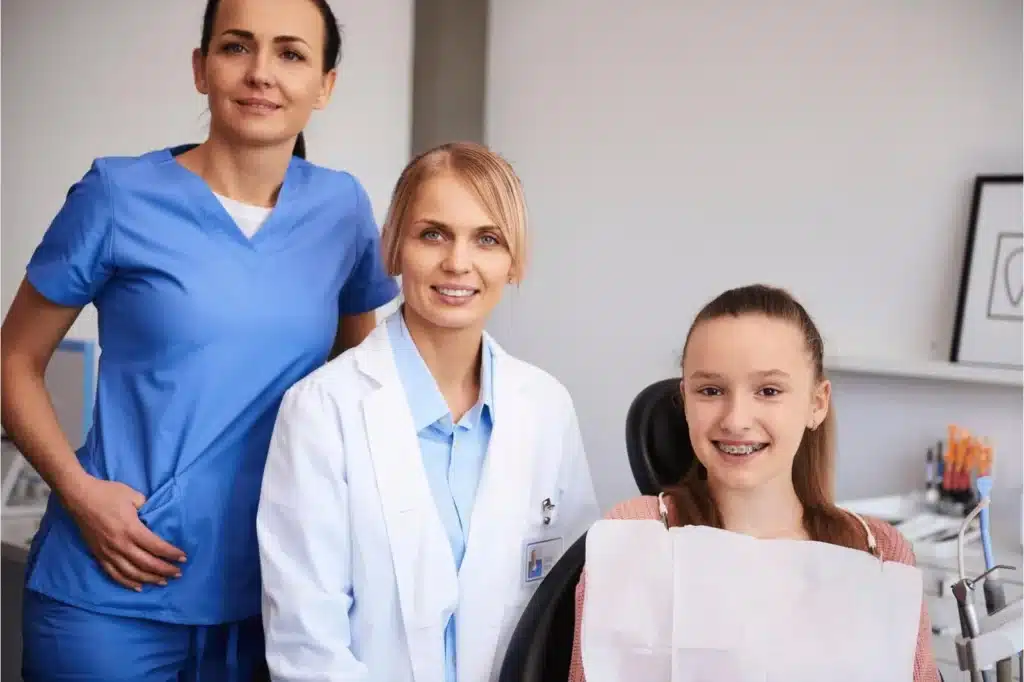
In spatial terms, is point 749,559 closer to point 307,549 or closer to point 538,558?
point 538,558

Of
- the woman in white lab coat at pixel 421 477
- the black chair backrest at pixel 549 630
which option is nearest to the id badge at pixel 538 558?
the woman in white lab coat at pixel 421 477

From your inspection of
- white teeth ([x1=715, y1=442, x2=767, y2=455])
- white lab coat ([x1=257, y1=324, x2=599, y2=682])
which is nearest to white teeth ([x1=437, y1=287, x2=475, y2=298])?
white lab coat ([x1=257, y1=324, x2=599, y2=682])

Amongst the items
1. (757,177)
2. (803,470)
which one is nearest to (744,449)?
(803,470)

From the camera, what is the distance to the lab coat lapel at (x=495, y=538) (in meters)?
1.25

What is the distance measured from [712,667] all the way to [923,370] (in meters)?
1.63

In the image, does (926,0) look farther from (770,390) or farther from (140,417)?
(140,417)

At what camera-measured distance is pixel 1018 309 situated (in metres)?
2.41

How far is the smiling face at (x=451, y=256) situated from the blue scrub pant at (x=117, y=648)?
0.56m

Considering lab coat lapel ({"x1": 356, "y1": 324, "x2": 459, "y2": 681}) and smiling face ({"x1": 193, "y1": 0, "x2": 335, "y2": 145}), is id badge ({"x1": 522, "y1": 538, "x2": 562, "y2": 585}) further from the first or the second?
smiling face ({"x1": 193, "y1": 0, "x2": 335, "y2": 145})

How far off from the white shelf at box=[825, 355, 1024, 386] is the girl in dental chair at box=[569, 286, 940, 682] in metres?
1.30

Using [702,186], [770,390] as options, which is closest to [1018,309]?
[702,186]

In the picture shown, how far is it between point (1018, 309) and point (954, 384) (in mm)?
235

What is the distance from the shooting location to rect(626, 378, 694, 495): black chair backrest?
1.36 m

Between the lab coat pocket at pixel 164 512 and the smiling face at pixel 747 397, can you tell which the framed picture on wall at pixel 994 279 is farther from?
the lab coat pocket at pixel 164 512
